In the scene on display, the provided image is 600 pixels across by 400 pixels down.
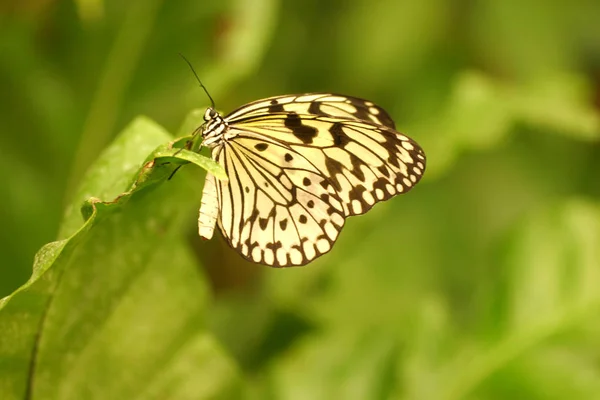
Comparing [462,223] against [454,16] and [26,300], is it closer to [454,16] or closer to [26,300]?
[454,16]

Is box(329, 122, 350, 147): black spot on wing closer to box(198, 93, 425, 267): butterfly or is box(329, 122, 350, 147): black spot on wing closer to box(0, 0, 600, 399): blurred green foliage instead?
box(198, 93, 425, 267): butterfly

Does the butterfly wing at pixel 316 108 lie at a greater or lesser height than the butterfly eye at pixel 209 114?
lesser

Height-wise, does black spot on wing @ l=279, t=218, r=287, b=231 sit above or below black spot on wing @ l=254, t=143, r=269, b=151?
below

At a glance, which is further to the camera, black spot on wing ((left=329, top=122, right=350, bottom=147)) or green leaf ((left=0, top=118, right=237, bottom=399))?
black spot on wing ((left=329, top=122, right=350, bottom=147))

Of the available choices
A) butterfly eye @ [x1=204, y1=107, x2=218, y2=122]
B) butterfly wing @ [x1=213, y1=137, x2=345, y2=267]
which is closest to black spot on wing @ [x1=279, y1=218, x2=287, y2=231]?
butterfly wing @ [x1=213, y1=137, x2=345, y2=267]

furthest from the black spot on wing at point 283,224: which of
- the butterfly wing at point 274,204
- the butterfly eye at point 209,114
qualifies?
the butterfly eye at point 209,114

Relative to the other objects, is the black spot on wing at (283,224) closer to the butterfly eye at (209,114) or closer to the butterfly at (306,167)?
the butterfly at (306,167)

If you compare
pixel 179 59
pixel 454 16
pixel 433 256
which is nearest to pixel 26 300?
pixel 179 59

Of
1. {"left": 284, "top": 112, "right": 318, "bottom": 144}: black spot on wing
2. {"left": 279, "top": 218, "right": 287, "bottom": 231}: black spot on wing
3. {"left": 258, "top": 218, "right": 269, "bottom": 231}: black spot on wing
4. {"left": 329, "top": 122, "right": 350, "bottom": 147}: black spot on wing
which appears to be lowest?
{"left": 279, "top": 218, "right": 287, "bottom": 231}: black spot on wing
